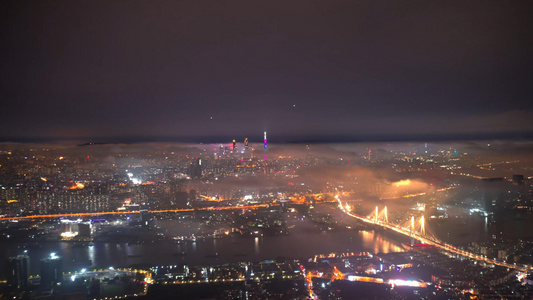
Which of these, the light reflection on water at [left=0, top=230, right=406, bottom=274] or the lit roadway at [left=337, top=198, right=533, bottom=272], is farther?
the light reflection on water at [left=0, top=230, right=406, bottom=274]

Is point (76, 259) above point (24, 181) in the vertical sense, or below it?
below

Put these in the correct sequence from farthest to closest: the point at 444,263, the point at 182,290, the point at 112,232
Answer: the point at 112,232, the point at 444,263, the point at 182,290

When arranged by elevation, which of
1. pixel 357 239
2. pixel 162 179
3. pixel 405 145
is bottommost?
pixel 357 239

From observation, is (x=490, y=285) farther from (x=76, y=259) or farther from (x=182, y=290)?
(x=76, y=259)

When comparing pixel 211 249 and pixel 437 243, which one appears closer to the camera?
pixel 211 249

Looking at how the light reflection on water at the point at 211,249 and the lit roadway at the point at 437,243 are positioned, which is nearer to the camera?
the lit roadway at the point at 437,243

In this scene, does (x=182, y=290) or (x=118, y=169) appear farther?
(x=118, y=169)

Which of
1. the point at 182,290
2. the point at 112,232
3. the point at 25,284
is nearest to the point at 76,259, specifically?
the point at 25,284

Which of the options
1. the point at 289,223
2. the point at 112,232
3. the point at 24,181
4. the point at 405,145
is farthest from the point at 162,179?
the point at 405,145

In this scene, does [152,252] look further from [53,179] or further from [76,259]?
[53,179]

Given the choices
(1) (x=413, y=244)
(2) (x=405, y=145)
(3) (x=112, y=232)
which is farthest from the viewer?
(2) (x=405, y=145)
